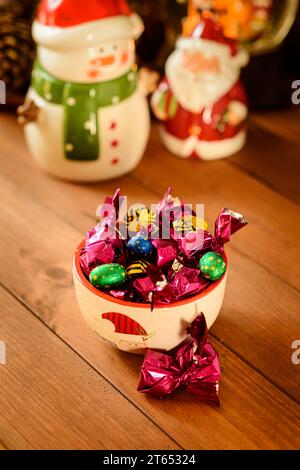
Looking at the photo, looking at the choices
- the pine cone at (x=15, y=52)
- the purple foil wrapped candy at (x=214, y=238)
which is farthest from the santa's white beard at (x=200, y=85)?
the purple foil wrapped candy at (x=214, y=238)

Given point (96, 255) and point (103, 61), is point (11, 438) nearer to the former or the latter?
point (96, 255)

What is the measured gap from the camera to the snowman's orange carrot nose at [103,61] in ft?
3.81

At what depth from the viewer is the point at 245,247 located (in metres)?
1.12

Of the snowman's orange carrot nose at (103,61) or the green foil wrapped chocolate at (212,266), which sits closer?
the green foil wrapped chocolate at (212,266)

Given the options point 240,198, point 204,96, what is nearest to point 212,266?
point 240,198

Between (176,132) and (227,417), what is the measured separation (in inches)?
24.3

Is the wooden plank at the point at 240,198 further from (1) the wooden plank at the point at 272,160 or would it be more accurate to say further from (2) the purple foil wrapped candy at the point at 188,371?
(2) the purple foil wrapped candy at the point at 188,371

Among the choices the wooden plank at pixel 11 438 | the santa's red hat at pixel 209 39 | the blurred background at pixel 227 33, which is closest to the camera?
the wooden plank at pixel 11 438

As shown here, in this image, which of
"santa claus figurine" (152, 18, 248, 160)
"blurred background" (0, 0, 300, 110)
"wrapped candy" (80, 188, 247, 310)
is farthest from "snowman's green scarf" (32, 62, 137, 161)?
"wrapped candy" (80, 188, 247, 310)

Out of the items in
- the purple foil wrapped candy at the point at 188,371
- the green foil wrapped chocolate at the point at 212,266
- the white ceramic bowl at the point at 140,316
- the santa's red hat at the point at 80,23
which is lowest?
the purple foil wrapped candy at the point at 188,371

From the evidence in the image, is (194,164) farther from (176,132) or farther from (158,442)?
(158,442)

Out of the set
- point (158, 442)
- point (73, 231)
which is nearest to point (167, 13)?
point (73, 231)

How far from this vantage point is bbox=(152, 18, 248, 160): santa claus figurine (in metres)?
1.26

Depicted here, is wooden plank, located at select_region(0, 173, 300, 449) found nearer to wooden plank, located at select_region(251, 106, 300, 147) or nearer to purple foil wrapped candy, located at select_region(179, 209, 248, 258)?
purple foil wrapped candy, located at select_region(179, 209, 248, 258)
